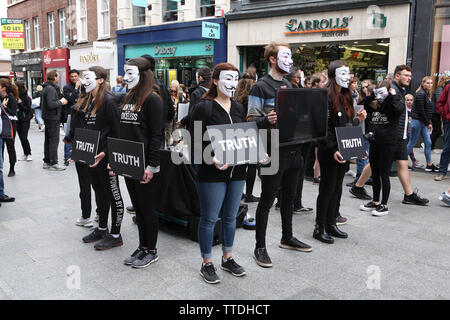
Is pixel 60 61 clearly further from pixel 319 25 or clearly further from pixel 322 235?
pixel 322 235

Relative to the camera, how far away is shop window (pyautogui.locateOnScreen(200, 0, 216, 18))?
1648cm

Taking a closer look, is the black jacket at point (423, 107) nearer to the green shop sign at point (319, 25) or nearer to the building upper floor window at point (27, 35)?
the green shop sign at point (319, 25)

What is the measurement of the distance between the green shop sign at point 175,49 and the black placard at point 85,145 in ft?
40.9

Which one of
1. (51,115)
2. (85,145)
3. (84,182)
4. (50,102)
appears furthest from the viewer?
(51,115)

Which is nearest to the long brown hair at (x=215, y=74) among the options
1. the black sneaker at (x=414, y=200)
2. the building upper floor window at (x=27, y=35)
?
the black sneaker at (x=414, y=200)

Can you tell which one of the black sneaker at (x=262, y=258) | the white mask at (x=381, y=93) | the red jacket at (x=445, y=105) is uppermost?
the white mask at (x=381, y=93)

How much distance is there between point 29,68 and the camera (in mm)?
30078

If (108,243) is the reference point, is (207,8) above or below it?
above

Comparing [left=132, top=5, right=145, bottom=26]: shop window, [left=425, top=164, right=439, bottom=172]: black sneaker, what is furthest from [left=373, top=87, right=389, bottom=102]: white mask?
[left=132, top=5, right=145, bottom=26]: shop window

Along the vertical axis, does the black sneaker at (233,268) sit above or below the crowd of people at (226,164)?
below

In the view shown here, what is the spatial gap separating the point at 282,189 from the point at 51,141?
6496 millimetres

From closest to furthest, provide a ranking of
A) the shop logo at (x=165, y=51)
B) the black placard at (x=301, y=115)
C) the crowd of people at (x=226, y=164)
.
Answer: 1. the crowd of people at (x=226, y=164)
2. the black placard at (x=301, y=115)
3. the shop logo at (x=165, y=51)

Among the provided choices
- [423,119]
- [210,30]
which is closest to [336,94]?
[423,119]

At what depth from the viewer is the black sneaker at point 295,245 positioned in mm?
4422
